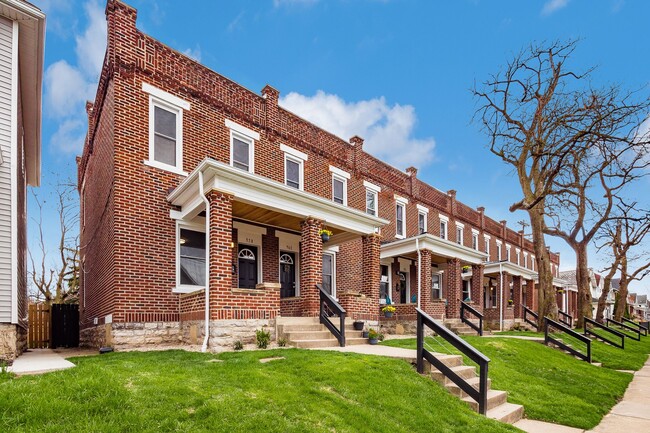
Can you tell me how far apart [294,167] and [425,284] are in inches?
292

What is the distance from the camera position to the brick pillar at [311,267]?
12070 mm

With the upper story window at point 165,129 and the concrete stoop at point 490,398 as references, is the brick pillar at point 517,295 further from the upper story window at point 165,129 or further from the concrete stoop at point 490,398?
the upper story window at point 165,129

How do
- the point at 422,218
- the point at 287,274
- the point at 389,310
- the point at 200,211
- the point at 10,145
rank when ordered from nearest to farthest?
the point at 10,145 < the point at 200,211 < the point at 287,274 < the point at 389,310 < the point at 422,218

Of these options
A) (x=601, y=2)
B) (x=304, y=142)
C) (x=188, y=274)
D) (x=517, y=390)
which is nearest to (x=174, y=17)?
(x=304, y=142)

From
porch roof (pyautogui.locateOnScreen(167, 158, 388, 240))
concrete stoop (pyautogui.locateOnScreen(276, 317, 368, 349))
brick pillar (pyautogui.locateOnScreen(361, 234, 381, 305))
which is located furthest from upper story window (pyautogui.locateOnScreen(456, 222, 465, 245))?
concrete stoop (pyautogui.locateOnScreen(276, 317, 368, 349))

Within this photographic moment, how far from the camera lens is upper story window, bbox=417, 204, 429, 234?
23.2 meters

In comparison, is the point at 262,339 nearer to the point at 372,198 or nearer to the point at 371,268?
the point at 371,268

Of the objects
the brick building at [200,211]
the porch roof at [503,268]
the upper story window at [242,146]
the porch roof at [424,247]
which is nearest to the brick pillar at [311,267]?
the brick building at [200,211]

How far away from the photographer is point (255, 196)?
10922 millimetres

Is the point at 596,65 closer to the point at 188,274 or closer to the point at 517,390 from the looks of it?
the point at 517,390

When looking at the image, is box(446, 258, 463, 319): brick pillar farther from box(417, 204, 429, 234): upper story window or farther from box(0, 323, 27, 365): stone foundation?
box(0, 323, 27, 365): stone foundation

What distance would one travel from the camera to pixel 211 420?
4.50 metres

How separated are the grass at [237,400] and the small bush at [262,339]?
2594 millimetres

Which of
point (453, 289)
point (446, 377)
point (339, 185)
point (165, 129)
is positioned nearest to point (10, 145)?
point (165, 129)
